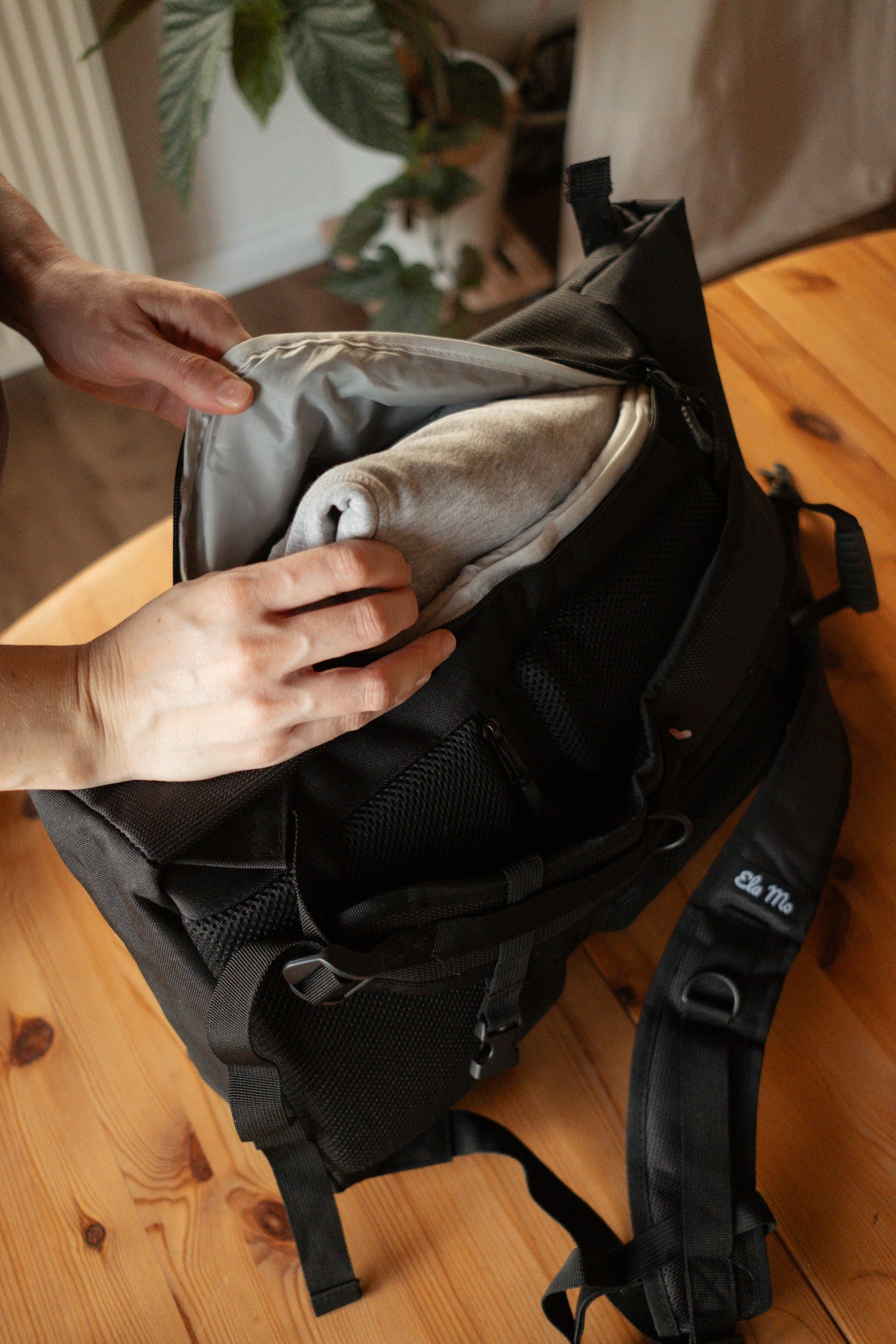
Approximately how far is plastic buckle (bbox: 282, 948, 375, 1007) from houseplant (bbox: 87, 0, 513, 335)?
3.57 ft

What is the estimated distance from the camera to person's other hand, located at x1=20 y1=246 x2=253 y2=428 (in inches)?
27.7

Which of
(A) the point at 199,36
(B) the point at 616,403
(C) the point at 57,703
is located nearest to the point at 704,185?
(A) the point at 199,36

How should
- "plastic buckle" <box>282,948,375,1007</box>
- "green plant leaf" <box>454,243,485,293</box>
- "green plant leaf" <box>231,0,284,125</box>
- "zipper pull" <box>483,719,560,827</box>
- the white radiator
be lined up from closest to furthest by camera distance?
"plastic buckle" <box>282,948,375,1007</box>, "zipper pull" <box>483,719,560,827</box>, "green plant leaf" <box>231,0,284,125</box>, the white radiator, "green plant leaf" <box>454,243,485,293</box>

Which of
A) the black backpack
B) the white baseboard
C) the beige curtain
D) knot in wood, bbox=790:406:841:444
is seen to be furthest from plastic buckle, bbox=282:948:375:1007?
the white baseboard

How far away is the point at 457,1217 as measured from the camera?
2.21 ft

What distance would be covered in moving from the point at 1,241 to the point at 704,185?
4.82 ft

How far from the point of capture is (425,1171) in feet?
2.28

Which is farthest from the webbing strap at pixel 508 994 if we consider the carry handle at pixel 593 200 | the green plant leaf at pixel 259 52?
the green plant leaf at pixel 259 52

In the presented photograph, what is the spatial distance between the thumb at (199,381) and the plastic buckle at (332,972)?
0.33 m

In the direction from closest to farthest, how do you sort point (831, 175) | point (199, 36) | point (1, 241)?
point (1, 241), point (199, 36), point (831, 175)

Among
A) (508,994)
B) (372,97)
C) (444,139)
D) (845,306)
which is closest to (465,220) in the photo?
(444,139)

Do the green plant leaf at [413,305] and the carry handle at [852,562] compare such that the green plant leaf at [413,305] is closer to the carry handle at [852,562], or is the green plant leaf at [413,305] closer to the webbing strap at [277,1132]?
the carry handle at [852,562]

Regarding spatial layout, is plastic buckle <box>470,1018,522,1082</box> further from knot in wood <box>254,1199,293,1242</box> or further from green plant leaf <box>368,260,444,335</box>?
green plant leaf <box>368,260,444,335</box>

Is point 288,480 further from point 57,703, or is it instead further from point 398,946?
point 398,946
